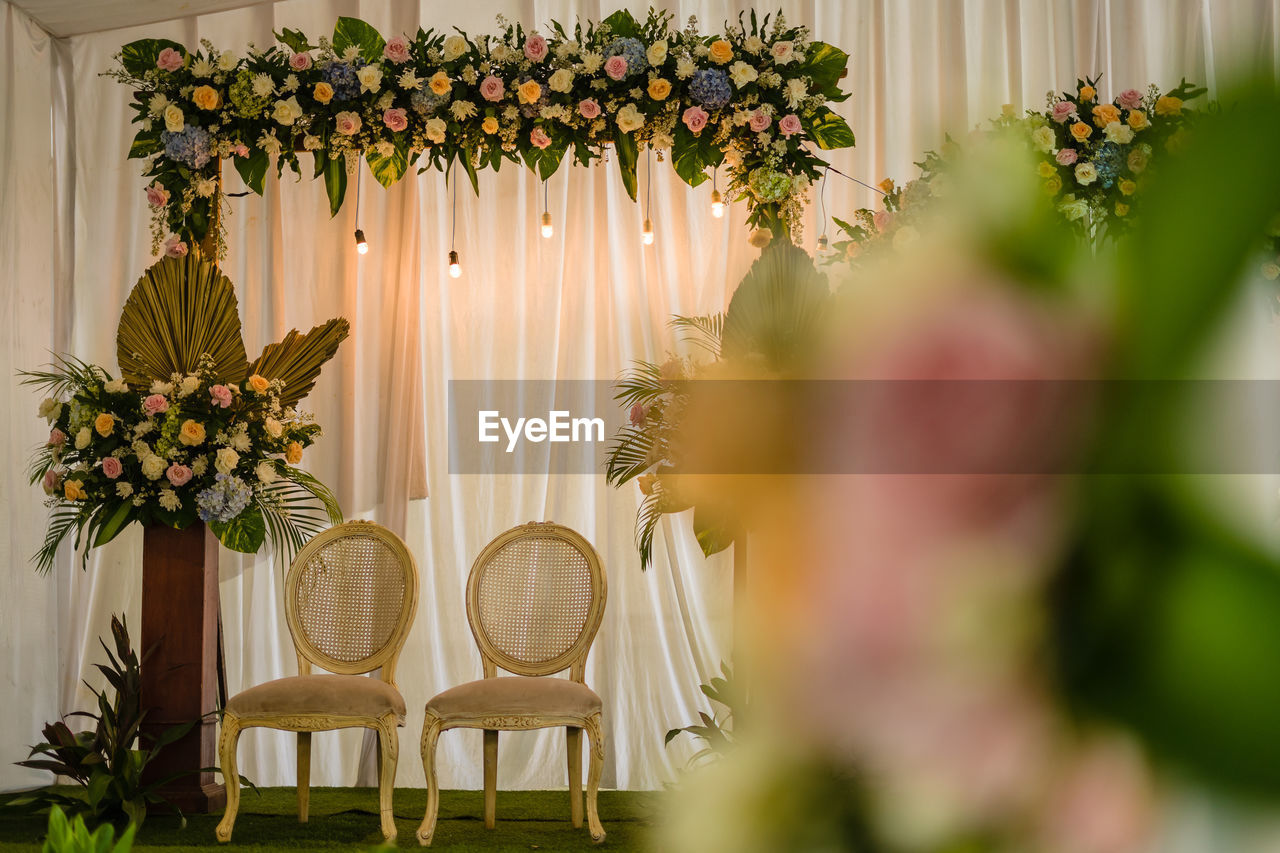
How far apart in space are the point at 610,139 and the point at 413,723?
2841 millimetres

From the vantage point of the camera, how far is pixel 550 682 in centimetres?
366

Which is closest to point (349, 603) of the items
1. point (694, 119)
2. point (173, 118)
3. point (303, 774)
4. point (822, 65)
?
point (303, 774)

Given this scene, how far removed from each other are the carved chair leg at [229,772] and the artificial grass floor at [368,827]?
48 mm

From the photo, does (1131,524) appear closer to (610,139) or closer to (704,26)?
(610,139)

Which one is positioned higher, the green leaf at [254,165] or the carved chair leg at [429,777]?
the green leaf at [254,165]

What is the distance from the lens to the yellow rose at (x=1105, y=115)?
3537mm

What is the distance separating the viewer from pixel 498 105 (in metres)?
3.92

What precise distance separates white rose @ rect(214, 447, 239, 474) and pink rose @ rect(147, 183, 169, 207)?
43.0 inches

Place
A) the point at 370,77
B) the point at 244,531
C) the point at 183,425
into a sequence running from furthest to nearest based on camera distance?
the point at 370,77 < the point at 244,531 < the point at 183,425

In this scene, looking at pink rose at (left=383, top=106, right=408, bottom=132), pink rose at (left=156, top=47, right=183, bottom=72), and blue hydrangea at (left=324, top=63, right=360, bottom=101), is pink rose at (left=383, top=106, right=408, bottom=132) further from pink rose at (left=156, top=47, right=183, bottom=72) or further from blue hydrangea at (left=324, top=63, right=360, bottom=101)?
pink rose at (left=156, top=47, right=183, bottom=72)

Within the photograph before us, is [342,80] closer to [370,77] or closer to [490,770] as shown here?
[370,77]

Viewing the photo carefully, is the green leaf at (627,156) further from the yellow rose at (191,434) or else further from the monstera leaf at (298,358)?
the yellow rose at (191,434)

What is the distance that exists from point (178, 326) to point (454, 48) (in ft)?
4.47

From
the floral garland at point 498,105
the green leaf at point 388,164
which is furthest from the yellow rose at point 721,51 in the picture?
the green leaf at point 388,164
